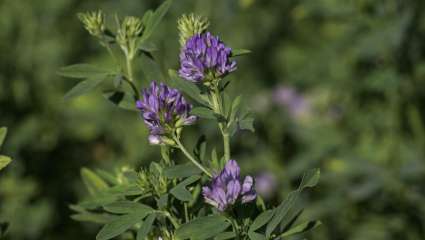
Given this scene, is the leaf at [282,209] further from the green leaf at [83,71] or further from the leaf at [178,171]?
the green leaf at [83,71]

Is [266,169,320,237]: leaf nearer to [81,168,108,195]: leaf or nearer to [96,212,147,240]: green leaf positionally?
[96,212,147,240]: green leaf

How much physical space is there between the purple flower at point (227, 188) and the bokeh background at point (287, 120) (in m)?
1.31

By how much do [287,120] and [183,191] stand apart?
2206mm

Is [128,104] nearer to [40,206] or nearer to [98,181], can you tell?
[98,181]

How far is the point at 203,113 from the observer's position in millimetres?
1221

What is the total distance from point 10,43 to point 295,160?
1515 millimetres

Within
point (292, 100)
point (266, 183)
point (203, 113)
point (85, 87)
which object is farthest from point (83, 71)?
point (292, 100)

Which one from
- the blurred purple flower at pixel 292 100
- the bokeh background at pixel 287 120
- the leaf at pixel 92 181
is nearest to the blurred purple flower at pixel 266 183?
the bokeh background at pixel 287 120

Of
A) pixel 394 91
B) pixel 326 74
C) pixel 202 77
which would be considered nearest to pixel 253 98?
pixel 326 74

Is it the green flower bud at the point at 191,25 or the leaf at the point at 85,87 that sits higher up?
the green flower bud at the point at 191,25

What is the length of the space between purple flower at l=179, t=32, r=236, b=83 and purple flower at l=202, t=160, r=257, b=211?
15 cm

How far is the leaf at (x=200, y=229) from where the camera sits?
115 cm

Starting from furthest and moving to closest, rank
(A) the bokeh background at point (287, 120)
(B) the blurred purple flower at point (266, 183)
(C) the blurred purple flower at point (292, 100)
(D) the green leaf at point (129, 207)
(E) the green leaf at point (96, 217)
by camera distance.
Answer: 1. (C) the blurred purple flower at point (292, 100)
2. (B) the blurred purple flower at point (266, 183)
3. (A) the bokeh background at point (287, 120)
4. (E) the green leaf at point (96, 217)
5. (D) the green leaf at point (129, 207)

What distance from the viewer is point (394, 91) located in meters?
2.89
